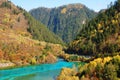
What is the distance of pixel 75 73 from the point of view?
429ft

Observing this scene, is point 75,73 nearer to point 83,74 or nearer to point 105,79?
point 83,74

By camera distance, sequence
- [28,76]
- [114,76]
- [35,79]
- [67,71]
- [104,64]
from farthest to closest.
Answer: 1. [28,76]
2. [35,79]
3. [67,71]
4. [104,64]
5. [114,76]

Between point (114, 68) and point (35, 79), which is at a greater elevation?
point (114, 68)

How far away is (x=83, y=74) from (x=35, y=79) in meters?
53.4

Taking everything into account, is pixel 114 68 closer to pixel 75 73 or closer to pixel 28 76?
pixel 75 73

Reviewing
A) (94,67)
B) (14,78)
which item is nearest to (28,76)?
(14,78)

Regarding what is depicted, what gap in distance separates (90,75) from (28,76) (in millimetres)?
73666

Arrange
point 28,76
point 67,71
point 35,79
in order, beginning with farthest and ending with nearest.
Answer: point 28,76, point 35,79, point 67,71

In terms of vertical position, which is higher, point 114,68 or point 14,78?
point 114,68

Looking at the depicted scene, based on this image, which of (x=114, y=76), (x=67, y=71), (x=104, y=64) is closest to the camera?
(x=114, y=76)

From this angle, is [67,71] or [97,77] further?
[67,71]

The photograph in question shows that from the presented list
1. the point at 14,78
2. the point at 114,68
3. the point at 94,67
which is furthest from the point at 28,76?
the point at 114,68

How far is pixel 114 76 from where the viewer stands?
353 feet

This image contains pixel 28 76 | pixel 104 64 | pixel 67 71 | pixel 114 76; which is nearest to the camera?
pixel 114 76
